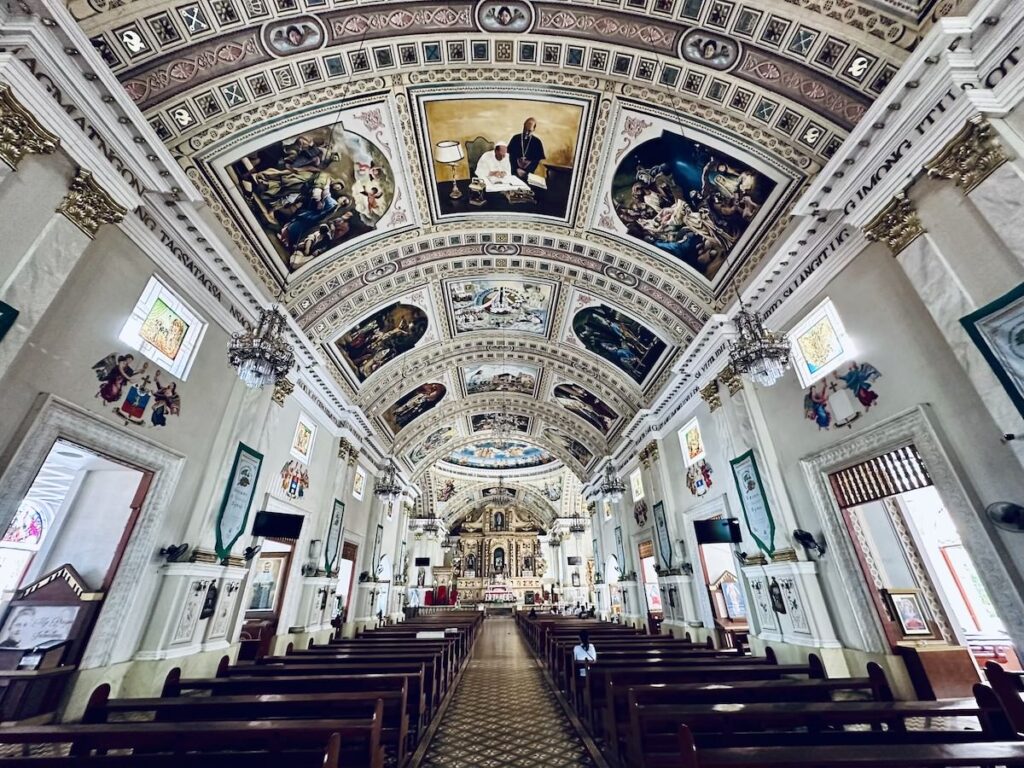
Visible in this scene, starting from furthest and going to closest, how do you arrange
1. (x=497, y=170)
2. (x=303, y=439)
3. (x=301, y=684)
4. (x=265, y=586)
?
(x=265, y=586) < (x=303, y=439) < (x=497, y=170) < (x=301, y=684)

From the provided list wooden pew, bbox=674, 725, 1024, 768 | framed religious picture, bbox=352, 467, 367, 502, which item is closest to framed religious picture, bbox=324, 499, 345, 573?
framed religious picture, bbox=352, 467, 367, 502

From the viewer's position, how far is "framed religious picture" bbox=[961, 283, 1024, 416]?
3977mm

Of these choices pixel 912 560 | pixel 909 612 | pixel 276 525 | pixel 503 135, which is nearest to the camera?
pixel 909 612

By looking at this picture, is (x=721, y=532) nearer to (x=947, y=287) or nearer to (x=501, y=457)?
(x=947, y=287)

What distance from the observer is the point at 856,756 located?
7.88 feet

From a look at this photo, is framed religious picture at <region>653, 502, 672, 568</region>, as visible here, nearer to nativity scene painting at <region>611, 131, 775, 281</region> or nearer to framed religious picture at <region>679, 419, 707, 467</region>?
framed religious picture at <region>679, 419, 707, 467</region>

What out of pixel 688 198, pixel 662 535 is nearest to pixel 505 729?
pixel 662 535

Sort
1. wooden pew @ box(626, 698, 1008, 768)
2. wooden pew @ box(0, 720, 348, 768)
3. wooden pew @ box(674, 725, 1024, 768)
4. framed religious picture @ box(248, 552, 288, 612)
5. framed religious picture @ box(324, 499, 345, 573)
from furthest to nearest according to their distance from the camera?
1. framed religious picture @ box(248, 552, 288, 612)
2. framed religious picture @ box(324, 499, 345, 573)
3. wooden pew @ box(626, 698, 1008, 768)
4. wooden pew @ box(0, 720, 348, 768)
5. wooden pew @ box(674, 725, 1024, 768)

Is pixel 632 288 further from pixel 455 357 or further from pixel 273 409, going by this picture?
pixel 273 409

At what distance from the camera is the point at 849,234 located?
624 cm

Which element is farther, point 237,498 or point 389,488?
point 389,488

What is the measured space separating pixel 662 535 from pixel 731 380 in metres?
5.60

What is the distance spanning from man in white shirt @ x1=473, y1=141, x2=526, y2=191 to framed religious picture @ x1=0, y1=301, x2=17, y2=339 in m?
7.17

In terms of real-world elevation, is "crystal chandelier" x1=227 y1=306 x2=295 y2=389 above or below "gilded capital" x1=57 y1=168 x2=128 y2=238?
below
